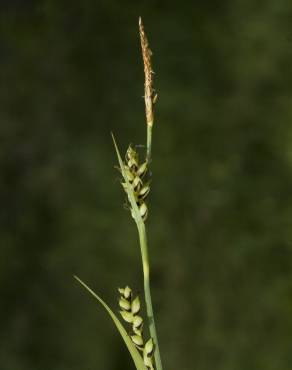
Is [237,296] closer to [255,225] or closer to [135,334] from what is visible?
[255,225]

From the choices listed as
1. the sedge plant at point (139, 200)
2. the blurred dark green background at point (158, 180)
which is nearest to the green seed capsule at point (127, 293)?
the sedge plant at point (139, 200)

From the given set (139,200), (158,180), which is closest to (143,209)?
(139,200)

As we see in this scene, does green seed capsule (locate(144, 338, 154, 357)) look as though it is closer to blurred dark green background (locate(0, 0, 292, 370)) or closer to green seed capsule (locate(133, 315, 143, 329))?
green seed capsule (locate(133, 315, 143, 329))

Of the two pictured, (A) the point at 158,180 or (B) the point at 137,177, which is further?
(A) the point at 158,180

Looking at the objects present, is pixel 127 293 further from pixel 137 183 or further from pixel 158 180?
pixel 158 180

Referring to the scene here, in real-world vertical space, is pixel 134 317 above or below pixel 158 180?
above

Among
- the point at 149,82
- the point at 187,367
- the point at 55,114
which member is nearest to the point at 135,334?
the point at 149,82

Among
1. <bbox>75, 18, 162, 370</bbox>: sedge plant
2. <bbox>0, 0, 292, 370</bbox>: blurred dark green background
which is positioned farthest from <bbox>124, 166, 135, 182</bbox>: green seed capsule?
<bbox>0, 0, 292, 370</bbox>: blurred dark green background

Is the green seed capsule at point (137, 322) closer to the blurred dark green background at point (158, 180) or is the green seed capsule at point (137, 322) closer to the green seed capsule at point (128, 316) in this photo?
the green seed capsule at point (128, 316)
